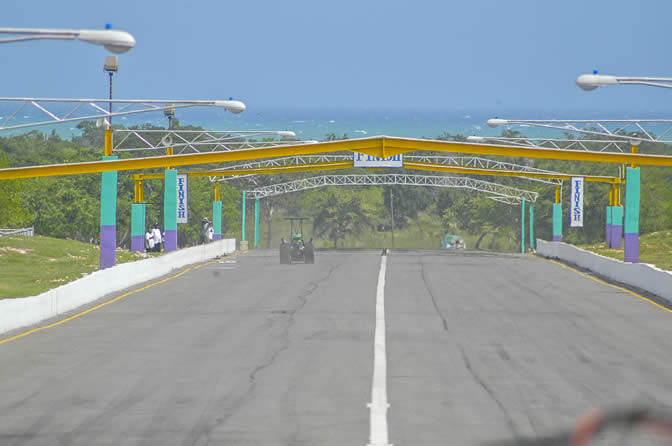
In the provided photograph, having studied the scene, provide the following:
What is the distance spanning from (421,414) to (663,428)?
28.6ft

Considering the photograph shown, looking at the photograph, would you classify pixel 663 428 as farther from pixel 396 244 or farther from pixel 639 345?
pixel 396 244

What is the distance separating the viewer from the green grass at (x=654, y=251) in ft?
172

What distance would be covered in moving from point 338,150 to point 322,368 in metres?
14.8

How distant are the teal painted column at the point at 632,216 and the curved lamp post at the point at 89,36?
3287 cm

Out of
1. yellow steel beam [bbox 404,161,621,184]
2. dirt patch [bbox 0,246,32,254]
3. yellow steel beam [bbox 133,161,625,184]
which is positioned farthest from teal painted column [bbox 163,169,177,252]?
yellow steel beam [bbox 404,161,621,184]

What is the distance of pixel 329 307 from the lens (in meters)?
24.4

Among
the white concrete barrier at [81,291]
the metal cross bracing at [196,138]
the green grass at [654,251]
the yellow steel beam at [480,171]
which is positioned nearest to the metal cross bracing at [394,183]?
the yellow steel beam at [480,171]

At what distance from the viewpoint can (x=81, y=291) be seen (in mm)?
25484

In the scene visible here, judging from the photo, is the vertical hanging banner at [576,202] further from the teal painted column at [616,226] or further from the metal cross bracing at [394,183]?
the metal cross bracing at [394,183]

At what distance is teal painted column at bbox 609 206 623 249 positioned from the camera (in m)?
56.1

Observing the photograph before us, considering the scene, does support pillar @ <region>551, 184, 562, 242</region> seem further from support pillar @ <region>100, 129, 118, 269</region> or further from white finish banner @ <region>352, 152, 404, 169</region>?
support pillar @ <region>100, 129, 118, 269</region>

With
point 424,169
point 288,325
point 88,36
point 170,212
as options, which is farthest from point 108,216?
point 424,169

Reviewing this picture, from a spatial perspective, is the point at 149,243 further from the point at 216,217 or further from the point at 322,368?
the point at 322,368

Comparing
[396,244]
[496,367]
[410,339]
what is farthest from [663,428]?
[396,244]
